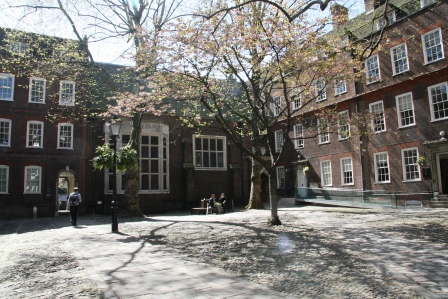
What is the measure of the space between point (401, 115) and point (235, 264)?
1863 cm

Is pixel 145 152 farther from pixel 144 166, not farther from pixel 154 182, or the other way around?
pixel 154 182

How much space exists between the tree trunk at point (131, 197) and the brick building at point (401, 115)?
9.46 metres

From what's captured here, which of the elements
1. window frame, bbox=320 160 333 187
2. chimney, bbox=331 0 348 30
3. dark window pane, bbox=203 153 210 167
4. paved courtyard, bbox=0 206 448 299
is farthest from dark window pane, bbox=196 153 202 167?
chimney, bbox=331 0 348 30

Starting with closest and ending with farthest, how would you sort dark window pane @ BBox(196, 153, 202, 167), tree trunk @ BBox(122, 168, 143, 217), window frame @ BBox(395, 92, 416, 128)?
tree trunk @ BBox(122, 168, 143, 217), window frame @ BBox(395, 92, 416, 128), dark window pane @ BBox(196, 153, 202, 167)

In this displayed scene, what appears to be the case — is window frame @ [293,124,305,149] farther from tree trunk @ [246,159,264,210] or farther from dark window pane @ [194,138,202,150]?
tree trunk @ [246,159,264,210]

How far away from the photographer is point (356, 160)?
24.3 metres

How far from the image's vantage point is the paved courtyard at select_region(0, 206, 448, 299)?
520 centimetres

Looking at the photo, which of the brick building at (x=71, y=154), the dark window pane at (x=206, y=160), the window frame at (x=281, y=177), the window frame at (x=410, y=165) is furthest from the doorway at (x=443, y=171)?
the dark window pane at (x=206, y=160)

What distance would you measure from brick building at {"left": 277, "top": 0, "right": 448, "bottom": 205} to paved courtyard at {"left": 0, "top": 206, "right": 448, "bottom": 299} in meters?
9.82

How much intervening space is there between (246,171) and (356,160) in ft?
26.3

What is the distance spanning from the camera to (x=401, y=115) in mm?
21703

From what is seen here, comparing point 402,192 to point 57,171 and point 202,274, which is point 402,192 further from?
point 57,171

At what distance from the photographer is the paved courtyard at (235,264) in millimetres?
5203

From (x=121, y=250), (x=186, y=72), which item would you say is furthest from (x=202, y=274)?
(x=186, y=72)
